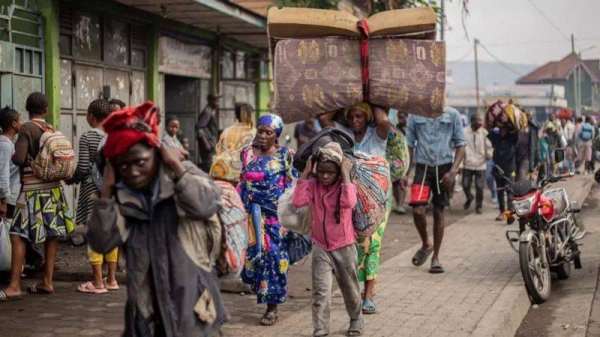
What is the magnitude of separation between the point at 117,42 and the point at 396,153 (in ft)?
21.2

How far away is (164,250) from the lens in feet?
14.0

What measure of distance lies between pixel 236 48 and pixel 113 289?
1068 cm

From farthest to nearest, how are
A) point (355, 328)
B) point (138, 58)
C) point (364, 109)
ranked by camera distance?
point (138, 58) < point (364, 109) < point (355, 328)

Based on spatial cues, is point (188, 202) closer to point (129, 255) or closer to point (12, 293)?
point (129, 255)

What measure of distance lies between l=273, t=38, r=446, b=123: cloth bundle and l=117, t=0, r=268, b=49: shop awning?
17.8 feet

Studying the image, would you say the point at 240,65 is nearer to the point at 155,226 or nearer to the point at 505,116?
the point at 505,116

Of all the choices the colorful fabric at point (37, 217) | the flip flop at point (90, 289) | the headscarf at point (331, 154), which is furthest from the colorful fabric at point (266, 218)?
the colorful fabric at point (37, 217)

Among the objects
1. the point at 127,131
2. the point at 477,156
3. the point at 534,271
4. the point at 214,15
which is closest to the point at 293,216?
the point at 127,131

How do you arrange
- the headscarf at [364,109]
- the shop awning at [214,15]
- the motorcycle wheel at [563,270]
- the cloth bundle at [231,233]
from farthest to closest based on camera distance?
the shop awning at [214,15]
the motorcycle wheel at [563,270]
the headscarf at [364,109]
the cloth bundle at [231,233]

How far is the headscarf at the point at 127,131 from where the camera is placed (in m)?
4.12

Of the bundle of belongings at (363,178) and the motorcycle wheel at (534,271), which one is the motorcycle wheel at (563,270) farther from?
the bundle of belongings at (363,178)

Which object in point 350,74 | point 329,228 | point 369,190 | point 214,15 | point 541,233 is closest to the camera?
point 329,228

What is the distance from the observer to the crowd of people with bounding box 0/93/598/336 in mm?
4215

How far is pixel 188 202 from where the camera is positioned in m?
4.13
